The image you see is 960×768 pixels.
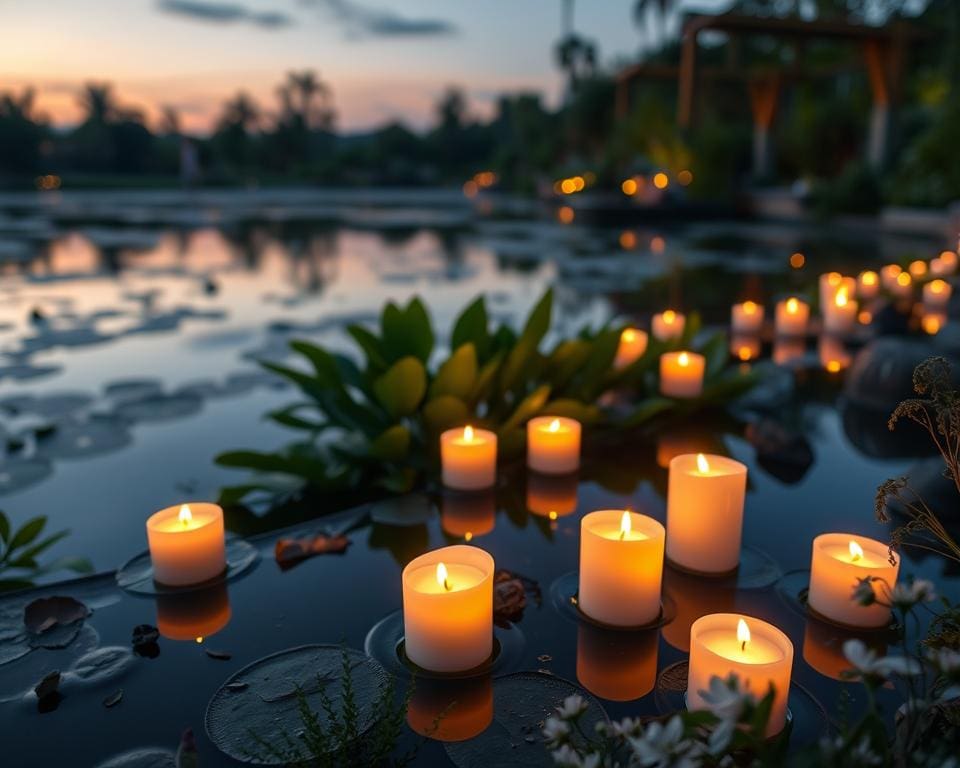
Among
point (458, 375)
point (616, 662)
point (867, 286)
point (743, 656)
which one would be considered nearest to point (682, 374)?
point (458, 375)

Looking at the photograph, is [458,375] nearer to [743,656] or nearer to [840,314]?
[743,656]

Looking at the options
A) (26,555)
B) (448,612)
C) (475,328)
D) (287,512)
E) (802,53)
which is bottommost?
(287,512)

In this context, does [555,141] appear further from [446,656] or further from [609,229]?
[446,656]

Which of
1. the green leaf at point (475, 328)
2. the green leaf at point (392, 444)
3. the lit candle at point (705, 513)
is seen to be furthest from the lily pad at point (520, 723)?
the green leaf at point (475, 328)

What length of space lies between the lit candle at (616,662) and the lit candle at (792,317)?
3936 millimetres

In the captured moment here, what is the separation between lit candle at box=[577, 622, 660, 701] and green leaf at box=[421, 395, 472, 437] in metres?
1.16

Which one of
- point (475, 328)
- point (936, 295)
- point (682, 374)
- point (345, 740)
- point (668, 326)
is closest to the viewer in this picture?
point (345, 740)

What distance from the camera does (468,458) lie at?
2697 mm

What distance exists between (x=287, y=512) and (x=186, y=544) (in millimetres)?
777

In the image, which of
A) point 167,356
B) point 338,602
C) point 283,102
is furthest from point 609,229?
point 283,102

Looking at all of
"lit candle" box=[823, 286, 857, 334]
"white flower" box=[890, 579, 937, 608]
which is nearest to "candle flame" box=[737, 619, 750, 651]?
"white flower" box=[890, 579, 937, 608]

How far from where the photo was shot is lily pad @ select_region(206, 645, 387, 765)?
1.48 metres

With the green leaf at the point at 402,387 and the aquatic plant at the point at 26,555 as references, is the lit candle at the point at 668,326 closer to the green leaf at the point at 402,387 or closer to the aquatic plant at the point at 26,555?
the green leaf at the point at 402,387

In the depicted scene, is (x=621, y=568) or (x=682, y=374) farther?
(x=682, y=374)
